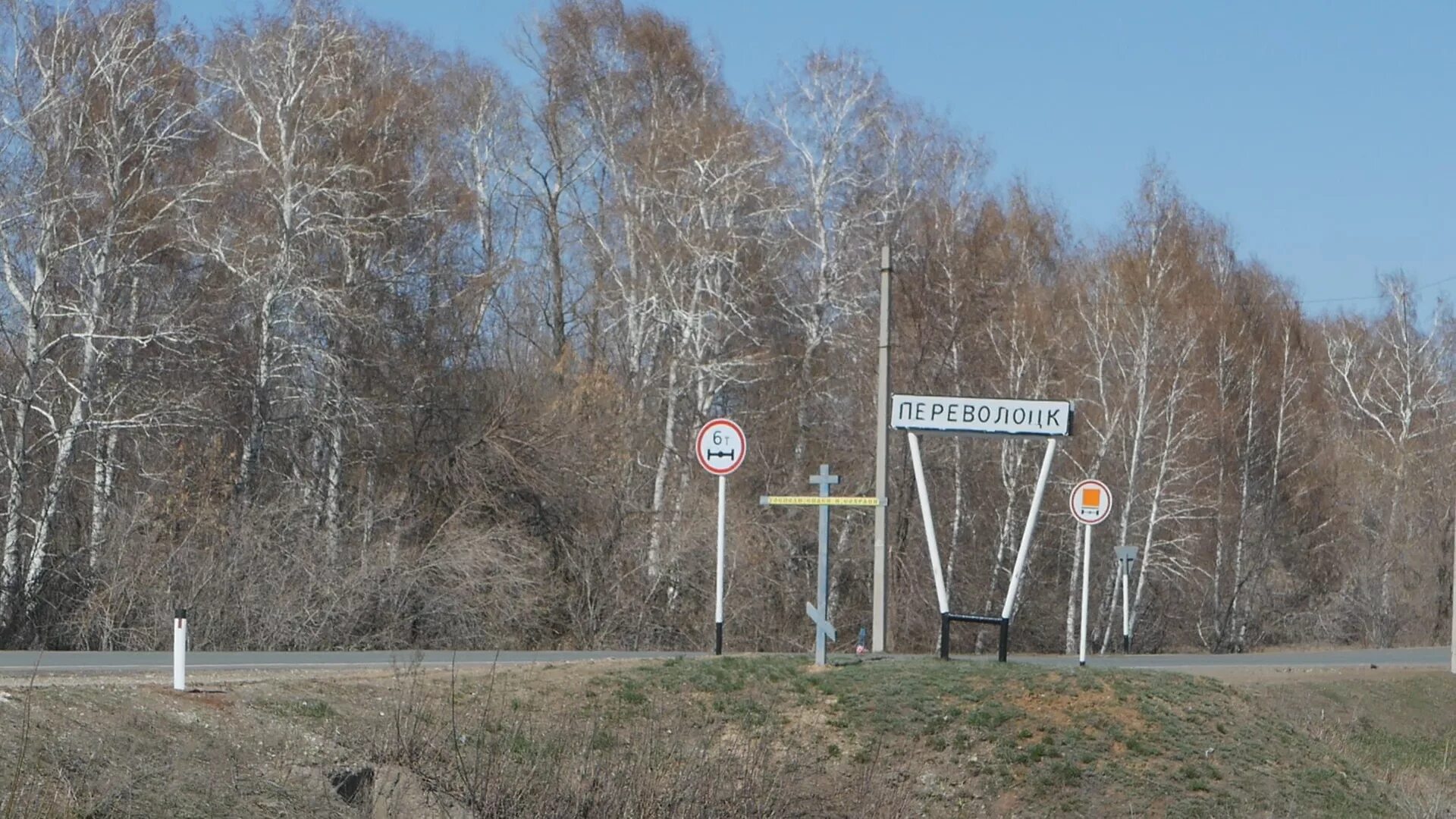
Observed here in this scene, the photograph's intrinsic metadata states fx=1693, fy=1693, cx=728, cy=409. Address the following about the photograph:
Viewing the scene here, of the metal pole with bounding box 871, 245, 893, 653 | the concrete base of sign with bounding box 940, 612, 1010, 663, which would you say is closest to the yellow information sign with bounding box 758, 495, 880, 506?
the metal pole with bounding box 871, 245, 893, 653

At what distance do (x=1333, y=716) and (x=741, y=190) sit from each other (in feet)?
69.8

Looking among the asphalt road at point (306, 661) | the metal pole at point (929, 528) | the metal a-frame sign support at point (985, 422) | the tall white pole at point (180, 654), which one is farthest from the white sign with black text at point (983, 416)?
the tall white pole at point (180, 654)

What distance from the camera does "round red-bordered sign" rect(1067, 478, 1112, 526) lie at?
24.3m

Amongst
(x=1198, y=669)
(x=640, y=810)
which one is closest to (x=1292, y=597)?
(x=1198, y=669)

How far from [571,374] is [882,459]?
69.4 feet

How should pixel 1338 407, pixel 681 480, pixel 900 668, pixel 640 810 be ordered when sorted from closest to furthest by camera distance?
pixel 640 810 < pixel 900 668 < pixel 681 480 < pixel 1338 407

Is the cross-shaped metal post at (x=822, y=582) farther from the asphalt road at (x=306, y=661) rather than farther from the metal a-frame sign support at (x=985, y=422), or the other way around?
the metal a-frame sign support at (x=985, y=422)

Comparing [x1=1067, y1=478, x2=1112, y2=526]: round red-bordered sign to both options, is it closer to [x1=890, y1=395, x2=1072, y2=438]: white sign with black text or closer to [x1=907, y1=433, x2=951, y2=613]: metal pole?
[x1=907, y1=433, x2=951, y2=613]: metal pole

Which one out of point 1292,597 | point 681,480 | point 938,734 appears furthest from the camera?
point 1292,597

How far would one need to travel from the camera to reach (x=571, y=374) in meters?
42.2

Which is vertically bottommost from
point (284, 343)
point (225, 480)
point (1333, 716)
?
point (1333, 716)

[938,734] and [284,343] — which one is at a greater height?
[284,343]

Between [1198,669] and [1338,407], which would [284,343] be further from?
[1338,407]

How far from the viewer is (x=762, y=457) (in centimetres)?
4294
